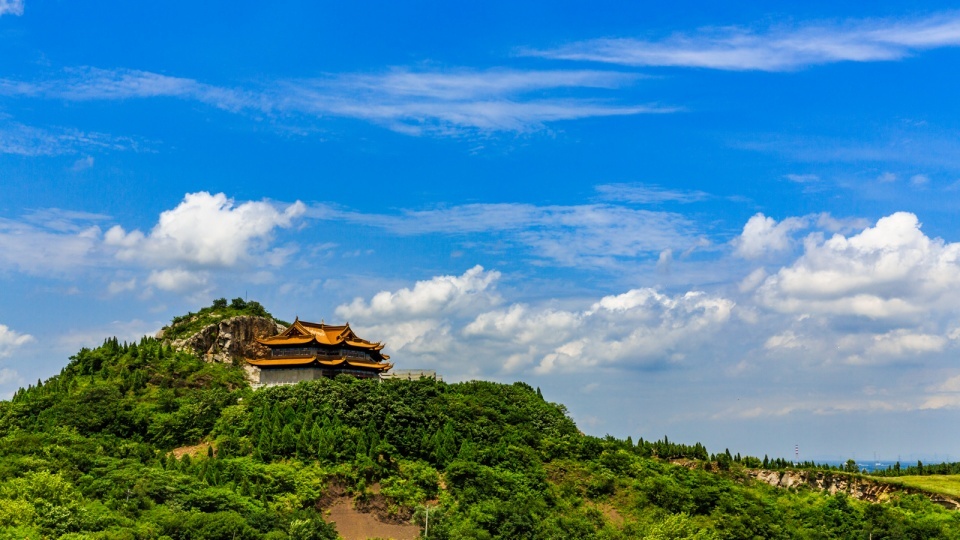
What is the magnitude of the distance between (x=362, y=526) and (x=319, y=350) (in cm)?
2693

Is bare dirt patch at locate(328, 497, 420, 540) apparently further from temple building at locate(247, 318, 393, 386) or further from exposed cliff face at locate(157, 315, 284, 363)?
exposed cliff face at locate(157, 315, 284, 363)

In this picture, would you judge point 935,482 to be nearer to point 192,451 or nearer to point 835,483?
point 835,483

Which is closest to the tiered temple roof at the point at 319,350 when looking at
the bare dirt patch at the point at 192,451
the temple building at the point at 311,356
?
the temple building at the point at 311,356

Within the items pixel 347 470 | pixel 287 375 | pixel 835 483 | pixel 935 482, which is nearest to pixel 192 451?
pixel 347 470

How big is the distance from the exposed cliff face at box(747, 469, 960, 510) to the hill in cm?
259

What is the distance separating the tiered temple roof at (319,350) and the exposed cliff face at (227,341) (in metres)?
7.06

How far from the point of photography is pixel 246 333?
99562 mm

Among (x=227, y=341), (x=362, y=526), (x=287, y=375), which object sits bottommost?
(x=362, y=526)

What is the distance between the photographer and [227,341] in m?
98.2

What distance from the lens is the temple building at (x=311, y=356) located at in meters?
87.8

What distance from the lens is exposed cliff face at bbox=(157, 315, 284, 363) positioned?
319 feet

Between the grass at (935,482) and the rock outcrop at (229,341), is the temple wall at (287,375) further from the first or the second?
the grass at (935,482)

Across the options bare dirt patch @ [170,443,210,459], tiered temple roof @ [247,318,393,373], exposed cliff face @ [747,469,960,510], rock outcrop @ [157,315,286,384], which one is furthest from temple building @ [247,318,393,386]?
exposed cliff face @ [747,469,960,510]

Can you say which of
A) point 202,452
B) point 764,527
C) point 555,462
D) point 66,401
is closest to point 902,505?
point 764,527
